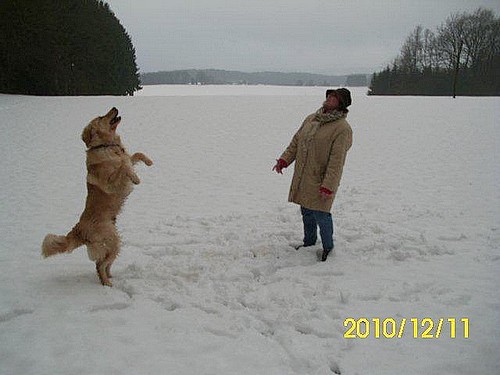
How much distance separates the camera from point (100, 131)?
3.81 meters

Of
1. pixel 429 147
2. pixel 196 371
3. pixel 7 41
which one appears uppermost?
pixel 7 41

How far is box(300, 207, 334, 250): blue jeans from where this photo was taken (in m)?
4.38

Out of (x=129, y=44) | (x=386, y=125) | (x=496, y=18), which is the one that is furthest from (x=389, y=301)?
(x=129, y=44)

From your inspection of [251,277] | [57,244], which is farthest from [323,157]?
[57,244]

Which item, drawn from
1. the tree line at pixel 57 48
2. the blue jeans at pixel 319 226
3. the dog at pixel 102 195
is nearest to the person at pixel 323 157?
the blue jeans at pixel 319 226

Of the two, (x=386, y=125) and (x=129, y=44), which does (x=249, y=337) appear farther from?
(x=129, y=44)

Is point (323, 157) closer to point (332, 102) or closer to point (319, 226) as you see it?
point (332, 102)

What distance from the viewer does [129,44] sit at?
42.2m

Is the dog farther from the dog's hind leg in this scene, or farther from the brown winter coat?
the brown winter coat

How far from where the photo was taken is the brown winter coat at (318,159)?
161 inches

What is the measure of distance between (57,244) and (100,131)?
1.24m

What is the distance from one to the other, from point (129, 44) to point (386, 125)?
35797 mm
